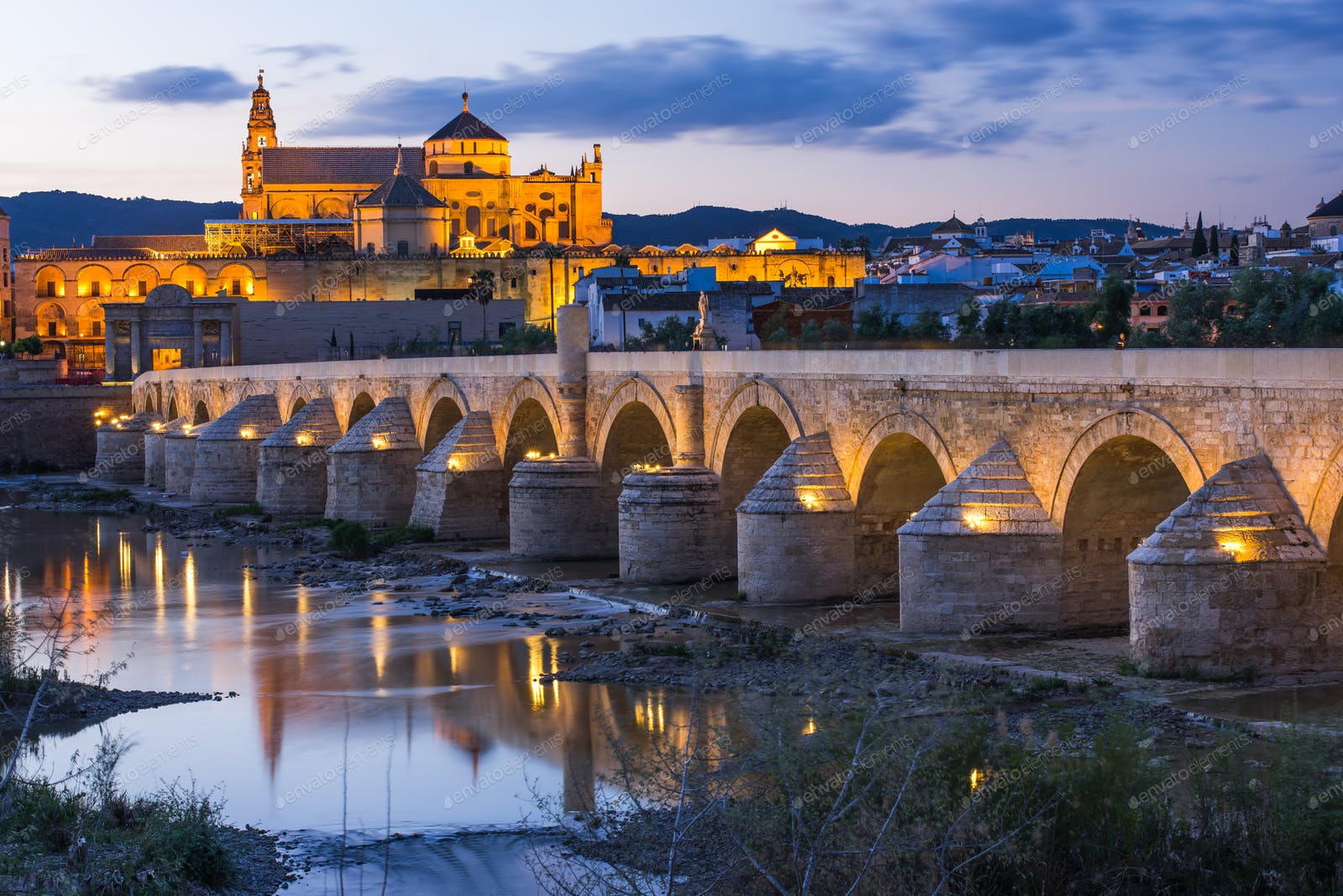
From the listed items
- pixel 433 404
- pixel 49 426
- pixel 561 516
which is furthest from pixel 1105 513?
pixel 49 426

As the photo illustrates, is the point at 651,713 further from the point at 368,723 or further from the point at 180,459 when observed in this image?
the point at 180,459

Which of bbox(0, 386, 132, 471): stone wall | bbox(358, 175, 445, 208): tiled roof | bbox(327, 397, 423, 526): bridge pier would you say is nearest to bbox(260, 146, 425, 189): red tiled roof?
bbox(358, 175, 445, 208): tiled roof

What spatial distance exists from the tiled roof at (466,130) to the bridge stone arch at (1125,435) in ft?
280

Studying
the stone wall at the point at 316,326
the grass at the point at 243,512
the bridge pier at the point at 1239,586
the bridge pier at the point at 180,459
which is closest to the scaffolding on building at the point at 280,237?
the stone wall at the point at 316,326

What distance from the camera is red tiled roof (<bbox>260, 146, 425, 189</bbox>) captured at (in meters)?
98.8

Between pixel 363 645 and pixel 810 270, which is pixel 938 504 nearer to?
pixel 363 645

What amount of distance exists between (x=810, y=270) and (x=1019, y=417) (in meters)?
76.3

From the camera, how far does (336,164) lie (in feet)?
328

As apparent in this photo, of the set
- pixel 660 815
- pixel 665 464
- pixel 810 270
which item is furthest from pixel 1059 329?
pixel 810 270

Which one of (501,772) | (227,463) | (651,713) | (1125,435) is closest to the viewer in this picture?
(501,772)

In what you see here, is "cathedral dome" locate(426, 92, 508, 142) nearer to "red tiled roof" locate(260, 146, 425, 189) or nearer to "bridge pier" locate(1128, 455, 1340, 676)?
"red tiled roof" locate(260, 146, 425, 189)

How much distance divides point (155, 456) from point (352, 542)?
69.5 ft

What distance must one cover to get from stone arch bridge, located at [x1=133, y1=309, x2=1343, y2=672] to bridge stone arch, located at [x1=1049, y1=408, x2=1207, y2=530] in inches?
0.9

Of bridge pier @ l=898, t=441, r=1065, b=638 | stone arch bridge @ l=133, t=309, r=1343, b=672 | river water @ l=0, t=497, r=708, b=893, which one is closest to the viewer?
river water @ l=0, t=497, r=708, b=893
